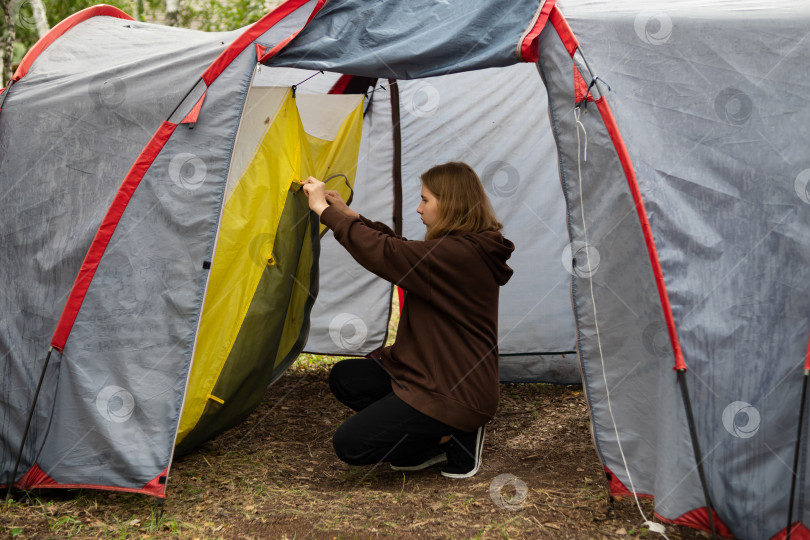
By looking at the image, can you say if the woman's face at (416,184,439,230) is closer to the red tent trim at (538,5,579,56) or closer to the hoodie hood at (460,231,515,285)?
the hoodie hood at (460,231,515,285)

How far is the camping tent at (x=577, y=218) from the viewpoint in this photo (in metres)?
2.41

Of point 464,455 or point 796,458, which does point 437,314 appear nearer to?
point 464,455

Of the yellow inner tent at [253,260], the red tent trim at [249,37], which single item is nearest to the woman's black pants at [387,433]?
the yellow inner tent at [253,260]

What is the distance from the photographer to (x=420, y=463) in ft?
10.6

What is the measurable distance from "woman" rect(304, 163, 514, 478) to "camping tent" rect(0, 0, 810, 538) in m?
0.40

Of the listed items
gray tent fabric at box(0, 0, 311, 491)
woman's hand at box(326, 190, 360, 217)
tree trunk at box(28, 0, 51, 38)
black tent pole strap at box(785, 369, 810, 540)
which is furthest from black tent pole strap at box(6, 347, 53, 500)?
tree trunk at box(28, 0, 51, 38)

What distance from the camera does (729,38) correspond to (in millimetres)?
2545

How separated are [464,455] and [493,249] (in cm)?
90

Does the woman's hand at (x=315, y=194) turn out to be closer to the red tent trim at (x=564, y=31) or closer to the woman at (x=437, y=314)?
the woman at (x=437, y=314)

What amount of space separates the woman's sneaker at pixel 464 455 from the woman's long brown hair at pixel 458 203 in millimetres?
858

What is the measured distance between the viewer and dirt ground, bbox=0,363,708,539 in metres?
2.62

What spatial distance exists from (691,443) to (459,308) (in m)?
0.95

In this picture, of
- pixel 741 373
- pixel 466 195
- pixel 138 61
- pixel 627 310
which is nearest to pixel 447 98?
pixel 466 195

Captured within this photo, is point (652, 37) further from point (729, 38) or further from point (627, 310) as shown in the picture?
point (627, 310)
